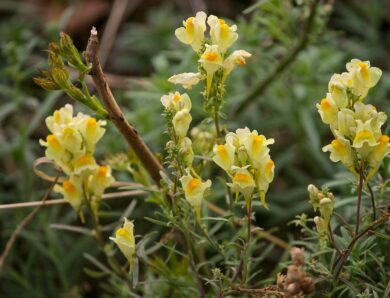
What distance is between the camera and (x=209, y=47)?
1.22 m

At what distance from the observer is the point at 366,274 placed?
53.8 inches

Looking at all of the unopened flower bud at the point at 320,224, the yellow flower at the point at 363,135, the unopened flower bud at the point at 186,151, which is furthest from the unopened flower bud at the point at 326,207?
the unopened flower bud at the point at 186,151

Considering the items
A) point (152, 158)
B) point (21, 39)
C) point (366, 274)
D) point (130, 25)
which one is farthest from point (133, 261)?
point (130, 25)

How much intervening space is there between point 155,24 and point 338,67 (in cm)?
93

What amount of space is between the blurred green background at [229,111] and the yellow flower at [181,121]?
1.77 ft

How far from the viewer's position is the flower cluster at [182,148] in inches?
47.3

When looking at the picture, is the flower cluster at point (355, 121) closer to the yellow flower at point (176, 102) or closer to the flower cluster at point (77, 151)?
the yellow flower at point (176, 102)

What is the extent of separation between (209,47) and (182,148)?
192 mm

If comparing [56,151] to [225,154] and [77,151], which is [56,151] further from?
[225,154]

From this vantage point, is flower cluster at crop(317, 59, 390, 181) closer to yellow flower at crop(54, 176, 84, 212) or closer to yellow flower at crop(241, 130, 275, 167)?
yellow flower at crop(241, 130, 275, 167)

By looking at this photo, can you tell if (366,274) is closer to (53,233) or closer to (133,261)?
(133,261)

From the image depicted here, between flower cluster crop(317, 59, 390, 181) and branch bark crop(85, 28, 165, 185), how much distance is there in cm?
39

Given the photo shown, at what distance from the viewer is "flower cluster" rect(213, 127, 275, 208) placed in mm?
1159

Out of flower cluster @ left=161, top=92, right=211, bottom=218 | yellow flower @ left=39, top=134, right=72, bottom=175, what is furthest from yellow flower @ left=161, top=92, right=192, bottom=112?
yellow flower @ left=39, top=134, right=72, bottom=175
